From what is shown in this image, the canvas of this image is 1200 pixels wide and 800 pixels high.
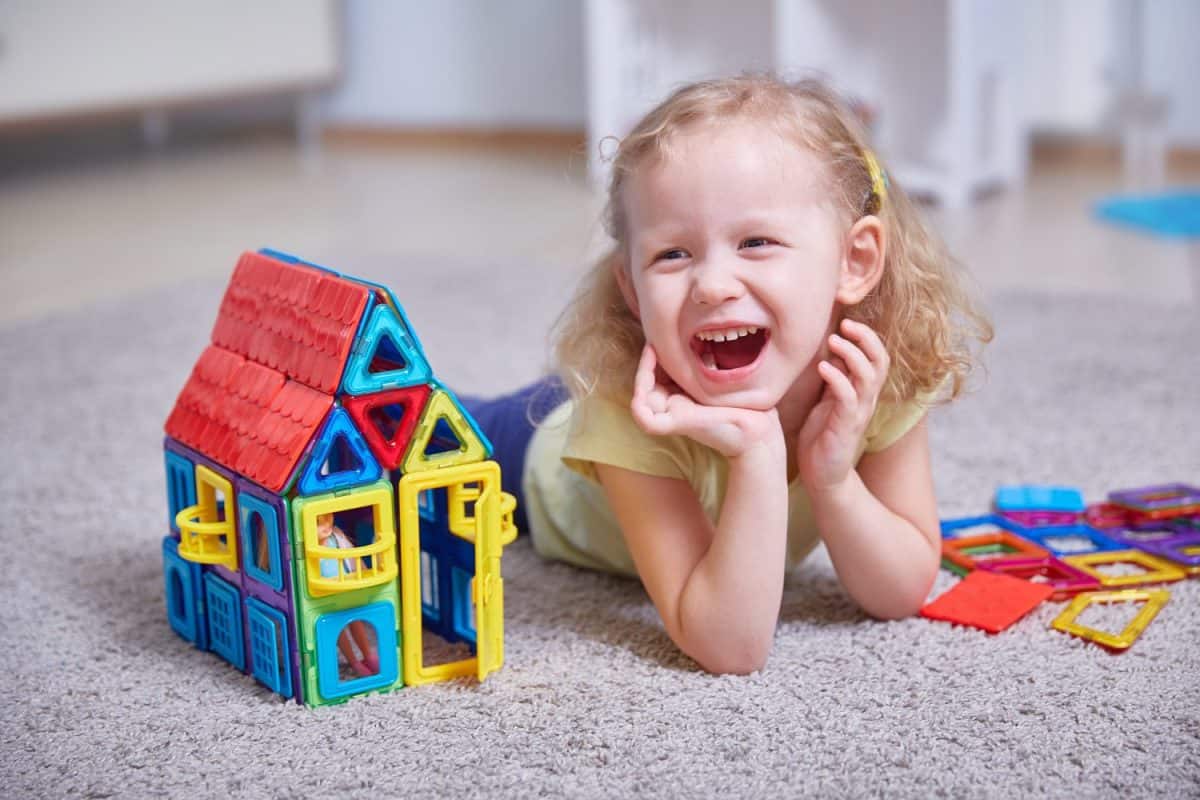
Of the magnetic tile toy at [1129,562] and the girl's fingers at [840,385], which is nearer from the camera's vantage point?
the girl's fingers at [840,385]

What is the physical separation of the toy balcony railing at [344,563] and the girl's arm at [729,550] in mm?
179

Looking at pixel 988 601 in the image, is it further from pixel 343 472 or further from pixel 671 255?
pixel 343 472

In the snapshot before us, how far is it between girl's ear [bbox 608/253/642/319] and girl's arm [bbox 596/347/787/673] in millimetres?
61

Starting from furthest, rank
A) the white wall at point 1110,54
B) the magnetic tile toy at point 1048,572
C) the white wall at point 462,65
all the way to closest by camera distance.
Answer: the white wall at point 462,65, the white wall at point 1110,54, the magnetic tile toy at point 1048,572

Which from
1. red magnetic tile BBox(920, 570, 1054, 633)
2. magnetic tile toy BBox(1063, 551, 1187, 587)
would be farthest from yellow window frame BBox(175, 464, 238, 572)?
magnetic tile toy BBox(1063, 551, 1187, 587)

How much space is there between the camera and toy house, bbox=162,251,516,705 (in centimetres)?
84

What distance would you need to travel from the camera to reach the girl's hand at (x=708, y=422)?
877 mm

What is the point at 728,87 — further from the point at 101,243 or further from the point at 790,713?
the point at 101,243

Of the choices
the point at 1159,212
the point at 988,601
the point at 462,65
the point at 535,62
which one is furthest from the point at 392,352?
the point at 462,65

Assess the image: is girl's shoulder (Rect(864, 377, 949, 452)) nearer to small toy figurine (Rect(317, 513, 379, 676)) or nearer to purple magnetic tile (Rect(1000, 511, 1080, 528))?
purple magnetic tile (Rect(1000, 511, 1080, 528))

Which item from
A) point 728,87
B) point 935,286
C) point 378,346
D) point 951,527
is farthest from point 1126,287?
point 378,346

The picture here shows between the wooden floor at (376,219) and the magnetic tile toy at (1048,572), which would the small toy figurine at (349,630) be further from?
the wooden floor at (376,219)

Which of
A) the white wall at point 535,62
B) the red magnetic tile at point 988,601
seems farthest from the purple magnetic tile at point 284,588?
the white wall at point 535,62

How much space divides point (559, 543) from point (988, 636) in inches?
13.8
